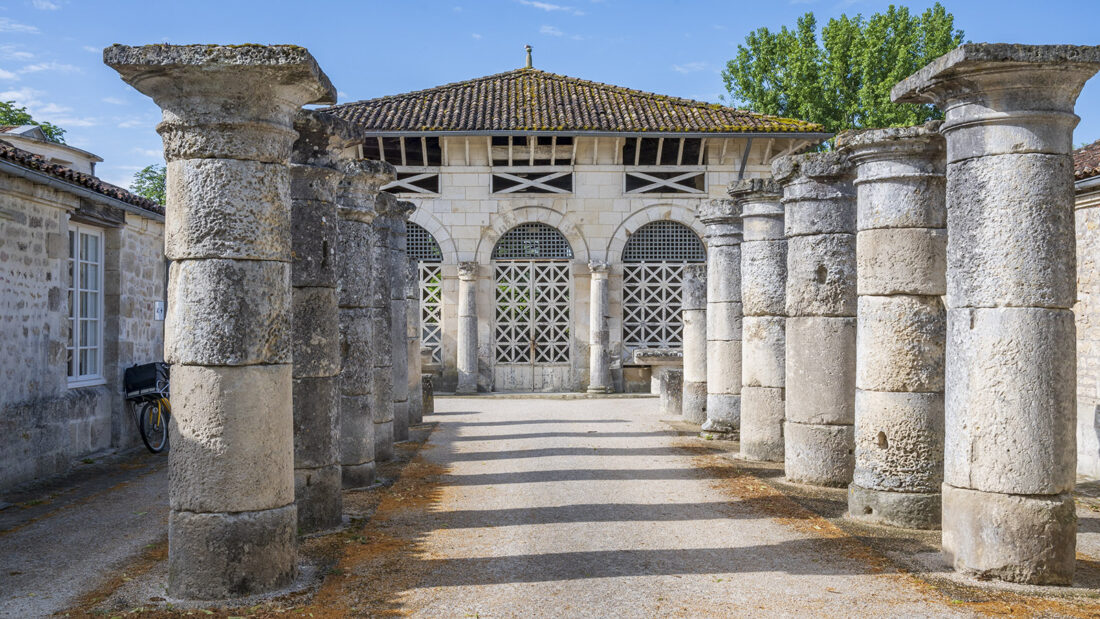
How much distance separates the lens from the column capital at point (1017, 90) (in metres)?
6.29

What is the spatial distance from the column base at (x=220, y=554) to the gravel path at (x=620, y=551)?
36.9 inches

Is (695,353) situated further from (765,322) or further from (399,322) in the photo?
(399,322)

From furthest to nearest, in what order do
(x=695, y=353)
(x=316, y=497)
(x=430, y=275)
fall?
(x=430, y=275), (x=695, y=353), (x=316, y=497)

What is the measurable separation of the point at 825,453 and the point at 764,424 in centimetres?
185

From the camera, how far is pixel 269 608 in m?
5.96

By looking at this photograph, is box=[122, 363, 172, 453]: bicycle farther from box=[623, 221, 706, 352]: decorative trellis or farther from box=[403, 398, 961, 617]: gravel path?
box=[623, 221, 706, 352]: decorative trellis

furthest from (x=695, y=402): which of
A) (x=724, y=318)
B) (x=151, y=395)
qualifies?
(x=151, y=395)

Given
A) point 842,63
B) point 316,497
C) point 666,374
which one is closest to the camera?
point 316,497

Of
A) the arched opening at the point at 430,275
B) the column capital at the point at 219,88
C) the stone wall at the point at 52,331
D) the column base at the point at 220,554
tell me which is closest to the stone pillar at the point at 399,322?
the stone wall at the point at 52,331

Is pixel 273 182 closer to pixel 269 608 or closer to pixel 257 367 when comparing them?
pixel 257 367

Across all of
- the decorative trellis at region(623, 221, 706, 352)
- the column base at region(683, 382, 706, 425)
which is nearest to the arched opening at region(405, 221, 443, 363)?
the decorative trellis at region(623, 221, 706, 352)

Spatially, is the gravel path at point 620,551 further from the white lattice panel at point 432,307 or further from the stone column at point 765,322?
the white lattice panel at point 432,307

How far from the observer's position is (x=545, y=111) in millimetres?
Result: 23062

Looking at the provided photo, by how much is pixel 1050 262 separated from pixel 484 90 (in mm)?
19548
